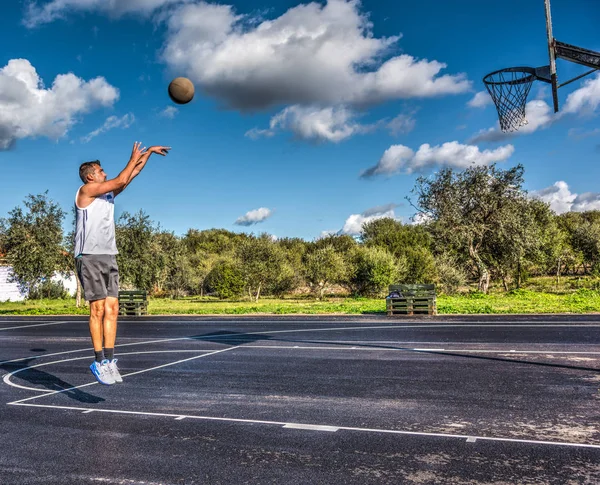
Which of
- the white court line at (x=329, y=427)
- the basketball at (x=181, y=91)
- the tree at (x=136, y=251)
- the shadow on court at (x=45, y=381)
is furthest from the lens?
the tree at (x=136, y=251)

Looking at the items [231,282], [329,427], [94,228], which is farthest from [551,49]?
[231,282]

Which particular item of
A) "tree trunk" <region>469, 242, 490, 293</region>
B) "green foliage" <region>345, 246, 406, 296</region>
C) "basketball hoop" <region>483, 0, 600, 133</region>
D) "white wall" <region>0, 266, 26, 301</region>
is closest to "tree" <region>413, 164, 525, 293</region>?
"tree trunk" <region>469, 242, 490, 293</region>

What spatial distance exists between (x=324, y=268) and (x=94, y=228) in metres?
37.2

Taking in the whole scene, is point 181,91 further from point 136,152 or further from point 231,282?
point 231,282

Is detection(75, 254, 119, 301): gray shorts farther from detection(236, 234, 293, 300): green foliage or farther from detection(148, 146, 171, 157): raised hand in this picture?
detection(236, 234, 293, 300): green foliage

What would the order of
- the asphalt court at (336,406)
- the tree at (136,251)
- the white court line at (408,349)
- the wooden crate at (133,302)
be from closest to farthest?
1. the asphalt court at (336,406)
2. the white court line at (408,349)
3. the wooden crate at (133,302)
4. the tree at (136,251)

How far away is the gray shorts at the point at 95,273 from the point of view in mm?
5840

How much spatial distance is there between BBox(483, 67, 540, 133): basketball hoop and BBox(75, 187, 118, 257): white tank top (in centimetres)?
713

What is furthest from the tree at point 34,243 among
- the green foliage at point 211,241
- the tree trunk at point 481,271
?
the green foliage at point 211,241

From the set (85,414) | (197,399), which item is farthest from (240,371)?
(85,414)

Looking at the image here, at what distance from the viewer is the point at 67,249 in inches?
1216

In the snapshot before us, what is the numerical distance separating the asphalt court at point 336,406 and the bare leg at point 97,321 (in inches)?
32.4

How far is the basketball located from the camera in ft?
24.7

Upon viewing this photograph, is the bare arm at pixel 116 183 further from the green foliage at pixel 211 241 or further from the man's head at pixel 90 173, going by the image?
the green foliage at pixel 211 241
